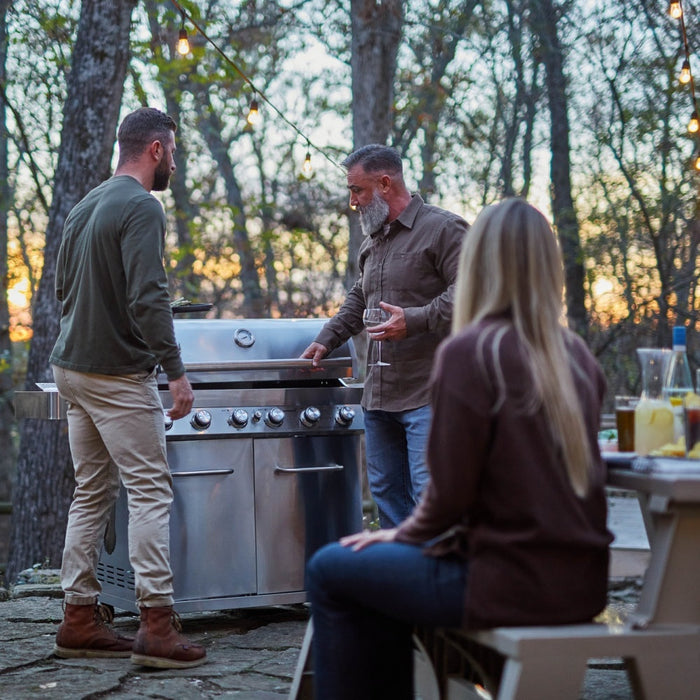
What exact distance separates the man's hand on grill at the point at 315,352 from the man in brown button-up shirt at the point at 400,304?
32 centimetres

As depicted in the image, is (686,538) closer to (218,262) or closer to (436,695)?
(436,695)

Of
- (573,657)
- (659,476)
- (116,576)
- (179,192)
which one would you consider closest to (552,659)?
(573,657)

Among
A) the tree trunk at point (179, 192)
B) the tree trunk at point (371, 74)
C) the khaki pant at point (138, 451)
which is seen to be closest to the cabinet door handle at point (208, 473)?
the khaki pant at point (138, 451)

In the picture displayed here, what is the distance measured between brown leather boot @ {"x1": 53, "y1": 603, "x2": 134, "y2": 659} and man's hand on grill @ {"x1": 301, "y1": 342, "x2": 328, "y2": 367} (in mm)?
1415

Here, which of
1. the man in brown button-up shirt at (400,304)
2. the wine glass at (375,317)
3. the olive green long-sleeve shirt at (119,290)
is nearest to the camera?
the olive green long-sleeve shirt at (119,290)

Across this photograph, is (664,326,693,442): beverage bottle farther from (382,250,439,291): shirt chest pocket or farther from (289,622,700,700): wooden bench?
(382,250,439,291): shirt chest pocket

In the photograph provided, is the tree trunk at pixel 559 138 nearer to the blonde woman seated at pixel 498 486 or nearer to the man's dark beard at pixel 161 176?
the man's dark beard at pixel 161 176

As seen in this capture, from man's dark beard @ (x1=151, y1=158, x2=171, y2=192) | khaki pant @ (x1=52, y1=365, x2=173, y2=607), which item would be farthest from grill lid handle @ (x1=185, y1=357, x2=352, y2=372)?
man's dark beard @ (x1=151, y1=158, x2=171, y2=192)

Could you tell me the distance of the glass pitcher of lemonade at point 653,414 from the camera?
2.76 m

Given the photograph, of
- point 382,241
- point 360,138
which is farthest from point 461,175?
point 382,241

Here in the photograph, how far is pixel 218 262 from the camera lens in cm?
1861

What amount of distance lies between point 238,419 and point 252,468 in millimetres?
245

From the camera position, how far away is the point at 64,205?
22.2 feet

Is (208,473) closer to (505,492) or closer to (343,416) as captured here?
(343,416)
